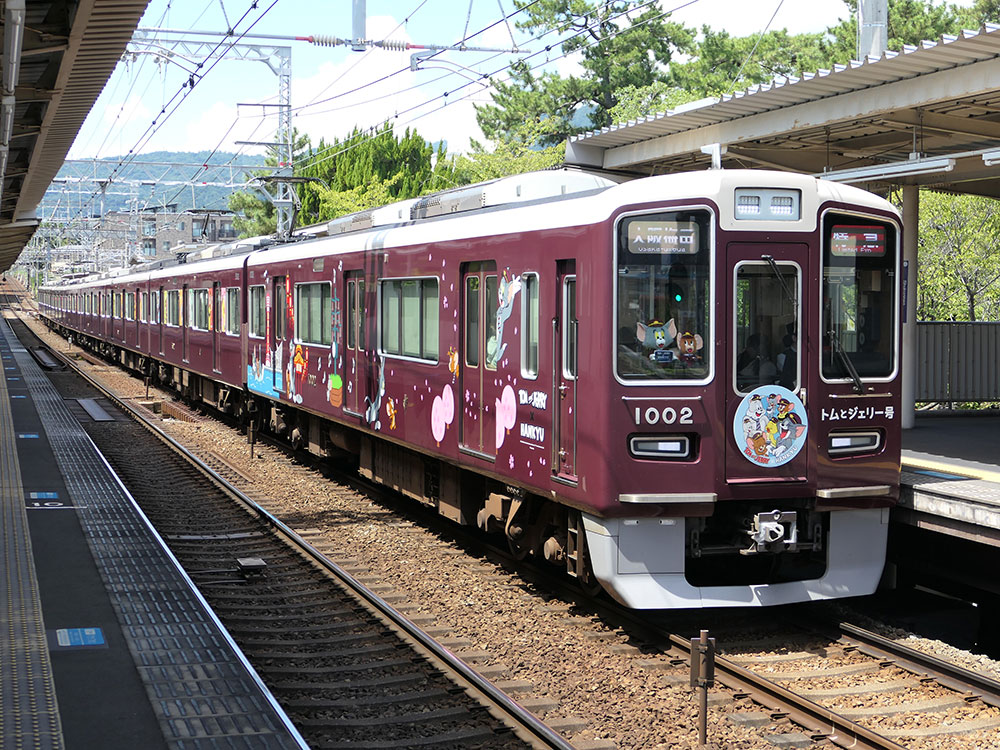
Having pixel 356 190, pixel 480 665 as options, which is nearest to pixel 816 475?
pixel 480 665

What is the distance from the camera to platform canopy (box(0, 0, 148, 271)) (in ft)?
28.2

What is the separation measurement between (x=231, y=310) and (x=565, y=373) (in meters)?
12.8

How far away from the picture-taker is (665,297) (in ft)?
24.4

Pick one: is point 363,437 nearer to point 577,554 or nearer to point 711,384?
point 577,554

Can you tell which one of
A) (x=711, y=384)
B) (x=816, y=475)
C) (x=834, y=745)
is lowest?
(x=834, y=745)

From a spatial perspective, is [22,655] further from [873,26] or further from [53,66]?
[873,26]

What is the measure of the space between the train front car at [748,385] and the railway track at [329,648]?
1405mm

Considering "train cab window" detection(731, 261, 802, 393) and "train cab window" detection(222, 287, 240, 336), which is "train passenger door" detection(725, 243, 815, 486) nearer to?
"train cab window" detection(731, 261, 802, 393)

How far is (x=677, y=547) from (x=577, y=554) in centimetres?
78

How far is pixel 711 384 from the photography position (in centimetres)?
743

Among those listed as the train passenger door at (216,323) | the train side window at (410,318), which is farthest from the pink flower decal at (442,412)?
the train passenger door at (216,323)

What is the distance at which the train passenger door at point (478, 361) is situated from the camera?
9094 millimetres

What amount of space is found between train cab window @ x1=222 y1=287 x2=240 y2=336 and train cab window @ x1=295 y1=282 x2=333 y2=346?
408cm

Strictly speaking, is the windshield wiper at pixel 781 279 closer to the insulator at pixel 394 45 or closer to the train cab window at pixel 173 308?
the insulator at pixel 394 45
